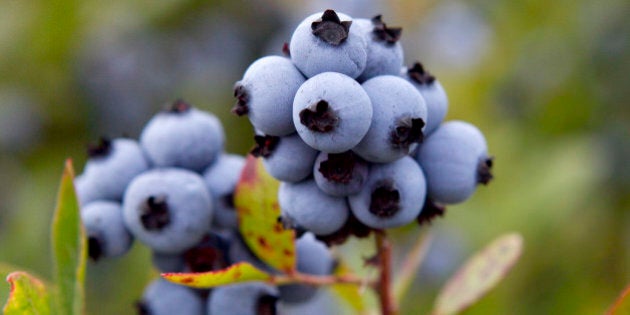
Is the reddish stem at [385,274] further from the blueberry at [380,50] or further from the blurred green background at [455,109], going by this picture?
the blurred green background at [455,109]

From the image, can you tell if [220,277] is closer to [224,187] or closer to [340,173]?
[224,187]

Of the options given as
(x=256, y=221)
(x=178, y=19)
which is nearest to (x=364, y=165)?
(x=256, y=221)

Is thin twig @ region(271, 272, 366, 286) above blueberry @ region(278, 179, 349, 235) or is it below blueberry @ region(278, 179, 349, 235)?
below

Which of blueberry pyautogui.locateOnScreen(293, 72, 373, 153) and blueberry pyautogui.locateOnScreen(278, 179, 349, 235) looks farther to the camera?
blueberry pyautogui.locateOnScreen(278, 179, 349, 235)

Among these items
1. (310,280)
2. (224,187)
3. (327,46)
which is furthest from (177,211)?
(327,46)

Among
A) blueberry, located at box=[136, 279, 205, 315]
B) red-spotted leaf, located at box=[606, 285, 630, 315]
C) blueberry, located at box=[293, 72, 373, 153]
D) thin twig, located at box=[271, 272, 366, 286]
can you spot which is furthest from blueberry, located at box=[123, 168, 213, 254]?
red-spotted leaf, located at box=[606, 285, 630, 315]

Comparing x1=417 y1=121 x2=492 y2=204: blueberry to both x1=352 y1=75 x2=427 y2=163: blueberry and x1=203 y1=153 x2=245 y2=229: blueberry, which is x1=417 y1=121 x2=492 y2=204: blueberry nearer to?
x1=352 y1=75 x2=427 y2=163: blueberry
